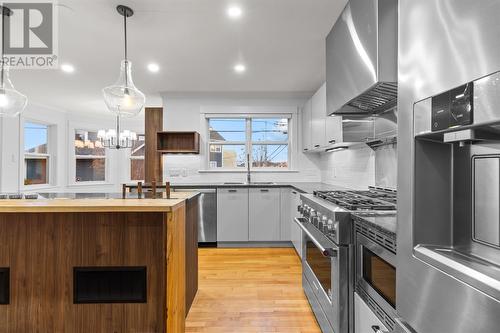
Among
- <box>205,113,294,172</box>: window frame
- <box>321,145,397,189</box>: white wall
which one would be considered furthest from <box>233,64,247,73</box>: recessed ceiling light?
<box>321,145,397,189</box>: white wall

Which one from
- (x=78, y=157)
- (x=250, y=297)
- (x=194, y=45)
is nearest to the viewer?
(x=250, y=297)

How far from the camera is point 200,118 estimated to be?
5023mm

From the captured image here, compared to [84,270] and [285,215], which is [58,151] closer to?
[285,215]

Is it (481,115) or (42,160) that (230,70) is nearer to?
(481,115)

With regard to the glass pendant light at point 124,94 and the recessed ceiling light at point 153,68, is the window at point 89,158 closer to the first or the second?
the recessed ceiling light at point 153,68

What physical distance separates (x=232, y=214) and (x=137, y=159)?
3894mm

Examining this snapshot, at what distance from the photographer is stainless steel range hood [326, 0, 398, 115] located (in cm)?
155

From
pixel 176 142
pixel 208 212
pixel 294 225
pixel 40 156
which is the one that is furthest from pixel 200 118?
pixel 40 156

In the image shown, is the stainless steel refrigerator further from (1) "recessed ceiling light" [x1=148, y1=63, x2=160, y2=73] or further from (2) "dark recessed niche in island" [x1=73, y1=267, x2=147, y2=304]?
(1) "recessed ceiling light" [x1=148, y1=63, x2=160, y2=73]

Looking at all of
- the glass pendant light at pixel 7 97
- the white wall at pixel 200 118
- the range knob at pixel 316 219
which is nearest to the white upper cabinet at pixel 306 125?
the white wall at pixel 200 118

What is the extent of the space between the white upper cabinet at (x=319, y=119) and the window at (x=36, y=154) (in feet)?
17.0

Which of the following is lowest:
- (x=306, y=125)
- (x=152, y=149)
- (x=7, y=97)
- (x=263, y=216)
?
(x=263, y=216)

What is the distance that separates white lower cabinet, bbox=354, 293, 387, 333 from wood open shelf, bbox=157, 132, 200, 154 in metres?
3.62

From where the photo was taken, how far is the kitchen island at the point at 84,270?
1985mm
